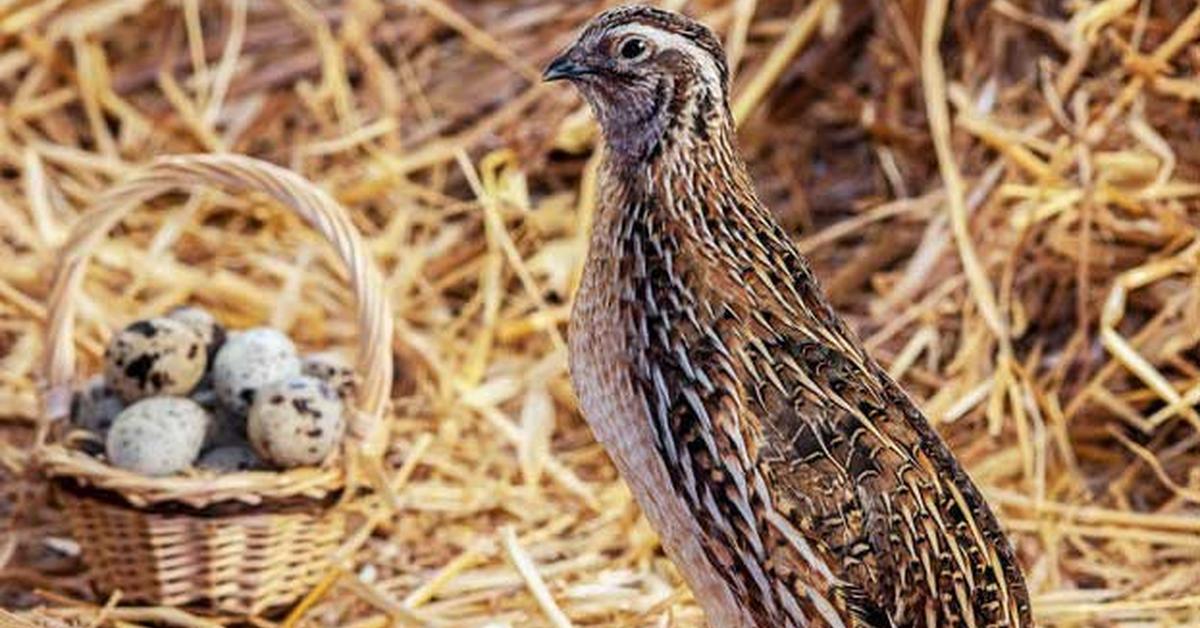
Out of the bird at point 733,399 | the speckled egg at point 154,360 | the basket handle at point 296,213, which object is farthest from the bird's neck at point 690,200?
the speckled egg at point 154,360

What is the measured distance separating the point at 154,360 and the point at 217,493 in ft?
0.94

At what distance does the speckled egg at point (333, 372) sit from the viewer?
320 centimetres

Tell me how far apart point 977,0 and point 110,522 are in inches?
83.9

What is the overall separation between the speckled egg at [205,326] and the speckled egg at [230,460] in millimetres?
200

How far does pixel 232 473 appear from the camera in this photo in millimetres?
3002

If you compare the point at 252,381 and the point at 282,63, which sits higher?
the point at 282,63

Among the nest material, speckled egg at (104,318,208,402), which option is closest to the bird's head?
the nest material

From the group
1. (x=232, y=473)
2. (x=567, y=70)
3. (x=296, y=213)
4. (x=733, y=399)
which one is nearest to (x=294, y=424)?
(x=232, y=473)

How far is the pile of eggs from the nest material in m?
0.17

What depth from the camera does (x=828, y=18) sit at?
14.4 ft

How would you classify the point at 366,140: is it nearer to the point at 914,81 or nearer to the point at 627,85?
the point at 914,81

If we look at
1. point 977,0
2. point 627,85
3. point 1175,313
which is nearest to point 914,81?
point 977,0

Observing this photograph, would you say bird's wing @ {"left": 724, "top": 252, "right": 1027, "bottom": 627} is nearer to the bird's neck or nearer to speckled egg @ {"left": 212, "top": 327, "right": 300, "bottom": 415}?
the bird's neck

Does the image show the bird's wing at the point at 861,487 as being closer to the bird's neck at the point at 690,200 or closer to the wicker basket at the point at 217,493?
the bird's neck at the point at 690,200
